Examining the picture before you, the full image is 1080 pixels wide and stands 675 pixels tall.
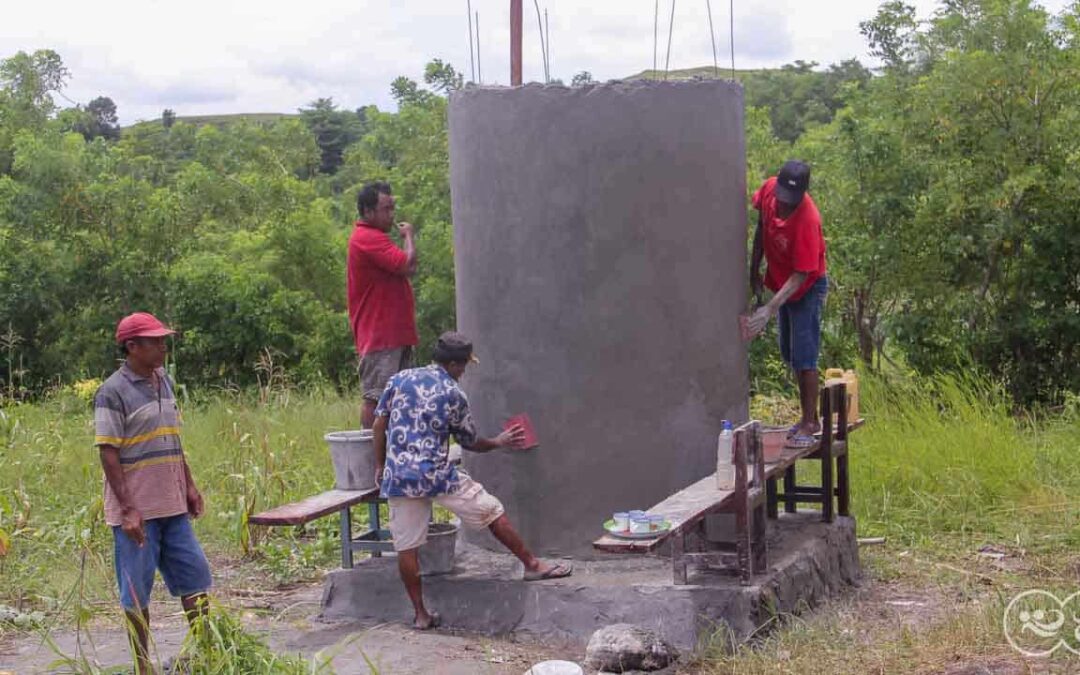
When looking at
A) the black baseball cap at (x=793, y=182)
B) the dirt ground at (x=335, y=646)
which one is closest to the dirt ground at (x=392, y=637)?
the dirt ground at (x=335, y=646)

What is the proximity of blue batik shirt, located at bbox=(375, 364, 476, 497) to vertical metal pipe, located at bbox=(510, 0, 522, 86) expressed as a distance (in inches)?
66.3

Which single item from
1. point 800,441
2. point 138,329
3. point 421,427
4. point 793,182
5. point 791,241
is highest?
point 793,182

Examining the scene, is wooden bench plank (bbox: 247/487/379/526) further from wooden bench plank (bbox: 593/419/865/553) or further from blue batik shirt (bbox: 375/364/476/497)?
wooden bench plank (bbox: 593/419/865/553)

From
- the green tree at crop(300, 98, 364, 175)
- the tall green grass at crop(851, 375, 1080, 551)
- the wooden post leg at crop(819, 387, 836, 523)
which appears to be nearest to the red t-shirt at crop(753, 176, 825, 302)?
the wooden post leg at crop(819, 387, 836, 523)

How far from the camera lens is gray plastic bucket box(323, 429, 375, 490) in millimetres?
6391

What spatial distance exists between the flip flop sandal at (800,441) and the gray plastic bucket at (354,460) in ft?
6.97

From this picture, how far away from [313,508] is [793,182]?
2785 millimetres

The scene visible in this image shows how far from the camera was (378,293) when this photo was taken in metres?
6.68

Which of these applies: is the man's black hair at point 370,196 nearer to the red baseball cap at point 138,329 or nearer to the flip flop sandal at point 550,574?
the red baseball cap at point 138,329

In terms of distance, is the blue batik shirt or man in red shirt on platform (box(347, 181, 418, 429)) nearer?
the blue batik shirt

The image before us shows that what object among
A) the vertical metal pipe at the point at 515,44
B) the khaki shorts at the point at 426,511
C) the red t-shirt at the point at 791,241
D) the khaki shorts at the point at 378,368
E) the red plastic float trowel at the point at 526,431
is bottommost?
the khaki shorts at the point at 426,511

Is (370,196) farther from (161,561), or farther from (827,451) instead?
(827,451)

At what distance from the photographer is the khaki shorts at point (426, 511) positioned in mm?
5988

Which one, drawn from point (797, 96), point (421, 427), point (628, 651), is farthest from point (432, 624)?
point (797, 96)
